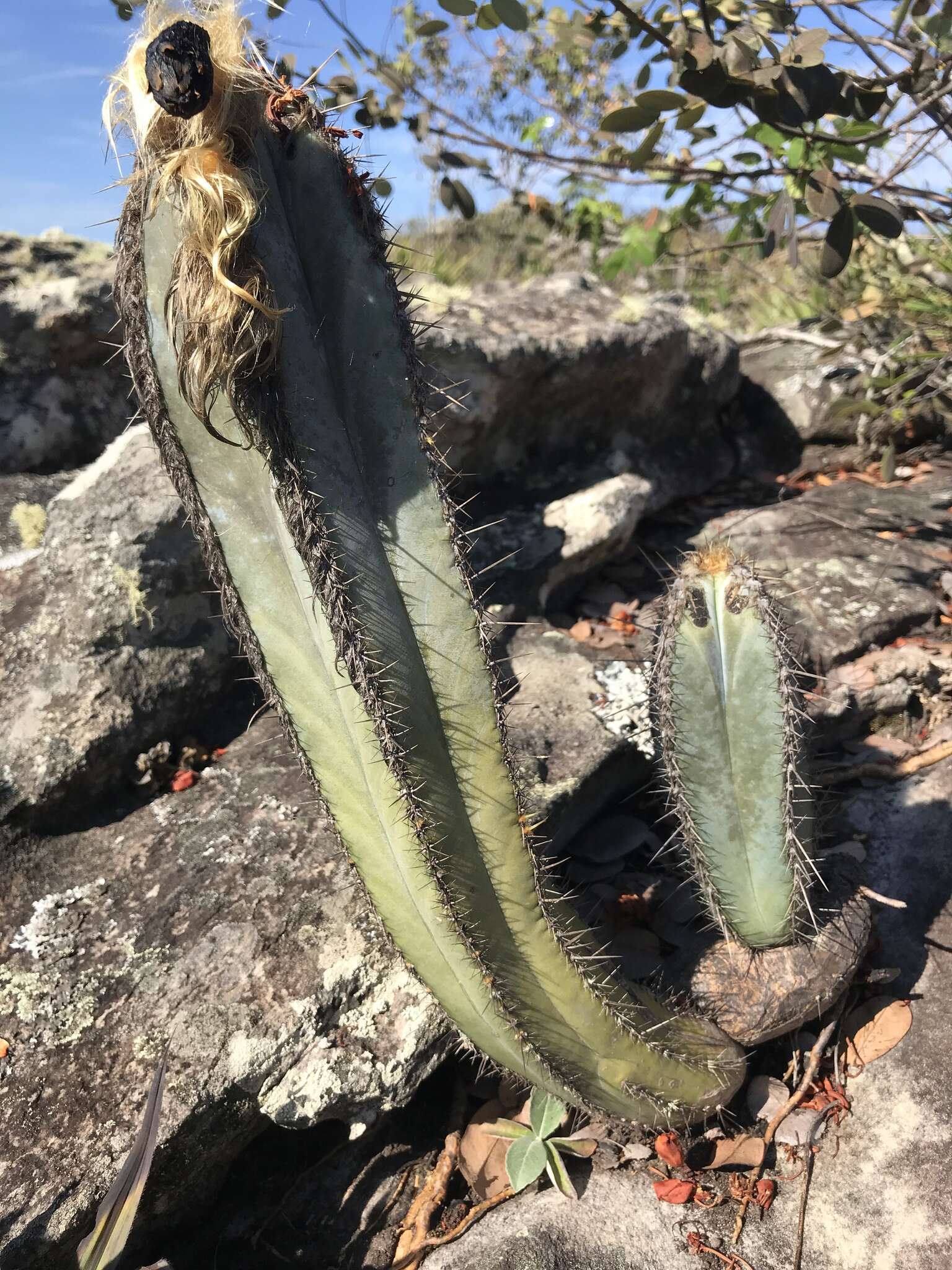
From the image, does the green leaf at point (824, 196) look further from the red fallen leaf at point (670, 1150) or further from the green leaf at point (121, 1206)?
the green leaf at point (121, 1206)

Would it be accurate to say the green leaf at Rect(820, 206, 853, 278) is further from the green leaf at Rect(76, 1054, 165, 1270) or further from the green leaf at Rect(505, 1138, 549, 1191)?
the green leaf at Rect(76, 1054, 165, 1270)

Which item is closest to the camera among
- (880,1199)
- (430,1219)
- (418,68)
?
(880,1199)

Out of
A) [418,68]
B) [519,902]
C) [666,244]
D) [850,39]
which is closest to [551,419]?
[666,244]

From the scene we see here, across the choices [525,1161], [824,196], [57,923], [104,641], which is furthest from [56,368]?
[525,1161]

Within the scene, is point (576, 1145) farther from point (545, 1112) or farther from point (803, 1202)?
point (803, 1202)

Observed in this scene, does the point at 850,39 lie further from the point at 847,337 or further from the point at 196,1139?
the point at 196,1139

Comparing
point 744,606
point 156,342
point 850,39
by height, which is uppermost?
point 850,39
